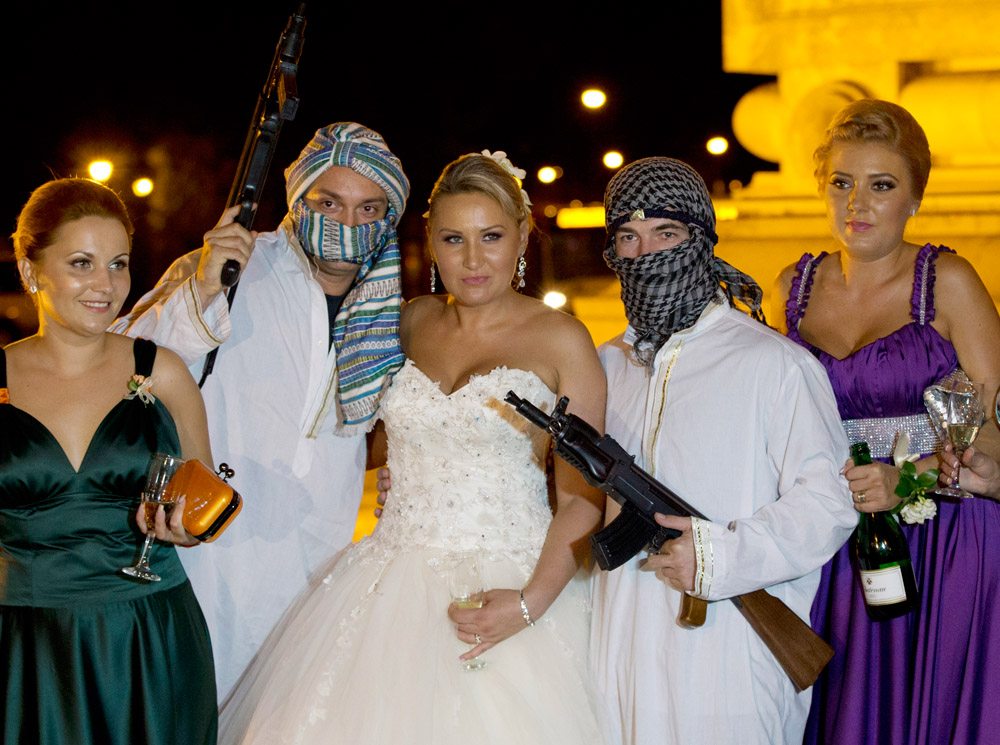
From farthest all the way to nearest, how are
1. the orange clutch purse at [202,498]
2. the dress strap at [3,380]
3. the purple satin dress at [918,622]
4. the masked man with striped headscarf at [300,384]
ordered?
the masked man with striped headscarf at [300,384], the purple satin dress at [918,622], the dress strap at [3,380], the orange clutch purse at [202,498]

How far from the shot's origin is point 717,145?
14.9 m

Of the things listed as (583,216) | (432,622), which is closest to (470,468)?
(432,622)

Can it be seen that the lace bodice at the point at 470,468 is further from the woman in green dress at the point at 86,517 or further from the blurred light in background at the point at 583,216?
the blurred light in background at the point at 583,216

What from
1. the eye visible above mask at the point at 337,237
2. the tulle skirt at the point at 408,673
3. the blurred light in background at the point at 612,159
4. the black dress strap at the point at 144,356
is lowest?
the tulle skirt at the point at 408,673

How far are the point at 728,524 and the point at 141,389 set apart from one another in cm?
150

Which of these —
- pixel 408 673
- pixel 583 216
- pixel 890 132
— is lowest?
pixel 408 673

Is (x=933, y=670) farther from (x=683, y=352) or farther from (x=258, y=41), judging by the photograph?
(x=258, y=41)

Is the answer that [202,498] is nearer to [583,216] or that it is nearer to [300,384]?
[300,384]

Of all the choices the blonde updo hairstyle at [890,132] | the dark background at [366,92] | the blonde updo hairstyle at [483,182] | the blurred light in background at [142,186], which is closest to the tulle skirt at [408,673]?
the blonde updo hairstyle at [483,182]

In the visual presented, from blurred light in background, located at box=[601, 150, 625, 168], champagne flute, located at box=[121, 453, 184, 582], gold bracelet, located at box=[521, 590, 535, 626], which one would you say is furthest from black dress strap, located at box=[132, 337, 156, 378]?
blurred light in background, located at box=[601, 150, 625, 168]

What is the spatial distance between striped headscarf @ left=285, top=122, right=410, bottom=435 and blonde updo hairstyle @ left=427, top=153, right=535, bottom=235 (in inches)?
11.1

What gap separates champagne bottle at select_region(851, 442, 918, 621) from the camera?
2721 mm

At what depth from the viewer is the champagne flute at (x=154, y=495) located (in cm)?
254

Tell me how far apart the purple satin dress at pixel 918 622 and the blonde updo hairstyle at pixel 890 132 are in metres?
0.28
